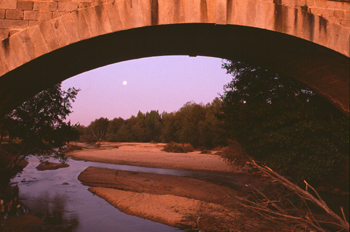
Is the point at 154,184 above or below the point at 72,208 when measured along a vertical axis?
above

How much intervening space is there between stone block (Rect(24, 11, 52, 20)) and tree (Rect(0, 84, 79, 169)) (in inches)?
360

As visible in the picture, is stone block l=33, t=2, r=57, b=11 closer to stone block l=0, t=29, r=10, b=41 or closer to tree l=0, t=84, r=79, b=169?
stone block l=0, t=29, r=10, b=41

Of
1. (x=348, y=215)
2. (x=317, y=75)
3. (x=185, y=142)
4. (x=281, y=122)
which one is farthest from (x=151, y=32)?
(x=185, y=142)

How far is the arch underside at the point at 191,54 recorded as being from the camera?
193 inches

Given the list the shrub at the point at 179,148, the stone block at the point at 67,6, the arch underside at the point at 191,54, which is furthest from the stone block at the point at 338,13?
the shrub at the point at 179,148

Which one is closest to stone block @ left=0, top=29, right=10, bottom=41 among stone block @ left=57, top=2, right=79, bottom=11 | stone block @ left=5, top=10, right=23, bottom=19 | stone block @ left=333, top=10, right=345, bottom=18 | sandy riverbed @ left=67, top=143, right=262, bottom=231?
stone block @ left=5, top=10, right=23, bottom=19

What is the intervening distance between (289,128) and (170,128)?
37.3m

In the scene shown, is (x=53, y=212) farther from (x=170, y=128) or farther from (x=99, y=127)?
(x=99, y=127)

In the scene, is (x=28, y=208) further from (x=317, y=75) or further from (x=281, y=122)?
(x=317, y=75)

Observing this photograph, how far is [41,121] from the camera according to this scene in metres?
12.9

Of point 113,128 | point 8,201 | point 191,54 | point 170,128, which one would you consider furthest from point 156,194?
point 113,128

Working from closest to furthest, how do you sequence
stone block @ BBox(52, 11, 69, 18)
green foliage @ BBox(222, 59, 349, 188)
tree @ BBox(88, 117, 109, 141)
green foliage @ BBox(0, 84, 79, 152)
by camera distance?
stone block @ BBox(52, 11, 69, 18) < green foliage @ BBox(222, 59, 349, 188) < green foliage @ BBox(0, 84, 79, 152) < tree @ BBox(88, 117, 109, 141)

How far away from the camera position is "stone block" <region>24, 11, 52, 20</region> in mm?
4477

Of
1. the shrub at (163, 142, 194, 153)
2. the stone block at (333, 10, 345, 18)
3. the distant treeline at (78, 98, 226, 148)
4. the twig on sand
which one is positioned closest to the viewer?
the twig on sand
